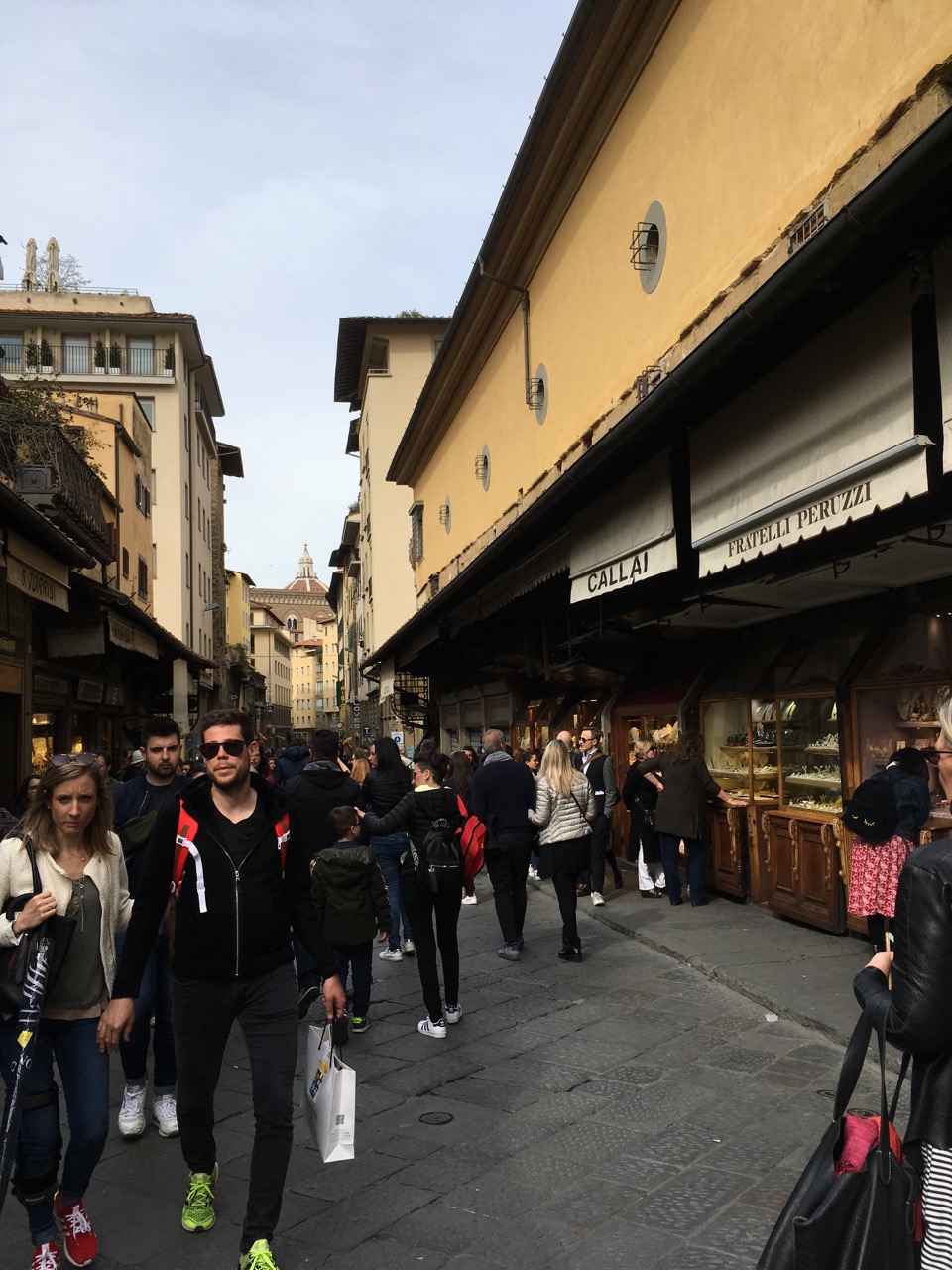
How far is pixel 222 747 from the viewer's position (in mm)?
3475

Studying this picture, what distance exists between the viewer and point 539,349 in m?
14.0

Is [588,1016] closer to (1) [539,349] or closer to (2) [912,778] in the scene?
(2) [912,778]

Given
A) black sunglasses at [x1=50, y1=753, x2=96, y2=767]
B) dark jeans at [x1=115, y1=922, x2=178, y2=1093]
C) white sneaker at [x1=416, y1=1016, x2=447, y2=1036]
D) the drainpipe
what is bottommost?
white sneaker at [x1=416, y1=1016, x2=447, y2=1036]

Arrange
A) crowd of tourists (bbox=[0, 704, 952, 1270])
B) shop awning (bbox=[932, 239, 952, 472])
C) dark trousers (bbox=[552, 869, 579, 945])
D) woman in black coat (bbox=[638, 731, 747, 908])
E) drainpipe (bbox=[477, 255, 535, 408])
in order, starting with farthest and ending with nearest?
drainpipe (bbox=[477, 255, 535, 408])
woman in black coat (bbox=[638, 731, 747, 908])
dark trousers (bbox=[552, 869, 579, 945])
shop awning (bbox=[932, 239, 952, 472])
crowd of tourists (bbox=[0, 704, 952, 1270])

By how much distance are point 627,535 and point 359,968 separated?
3.66m

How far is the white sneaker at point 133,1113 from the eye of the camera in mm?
4566

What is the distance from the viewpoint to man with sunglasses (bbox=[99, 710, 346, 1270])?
341 cm

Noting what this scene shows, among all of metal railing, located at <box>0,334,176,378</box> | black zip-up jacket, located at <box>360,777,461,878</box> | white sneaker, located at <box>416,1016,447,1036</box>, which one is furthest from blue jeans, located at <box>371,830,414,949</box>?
metal railing, located at <box>0,334,176,378</box>

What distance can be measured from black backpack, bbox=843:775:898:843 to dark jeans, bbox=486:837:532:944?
8.63ft

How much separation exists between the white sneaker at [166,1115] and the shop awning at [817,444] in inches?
159

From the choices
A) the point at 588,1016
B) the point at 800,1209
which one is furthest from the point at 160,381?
the point at 800,1209

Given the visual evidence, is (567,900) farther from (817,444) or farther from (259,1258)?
(259,1258)

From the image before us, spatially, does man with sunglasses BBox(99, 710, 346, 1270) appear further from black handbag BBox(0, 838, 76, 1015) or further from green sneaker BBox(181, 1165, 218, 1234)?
black handbag BBox(0, 838, 76, 1015)

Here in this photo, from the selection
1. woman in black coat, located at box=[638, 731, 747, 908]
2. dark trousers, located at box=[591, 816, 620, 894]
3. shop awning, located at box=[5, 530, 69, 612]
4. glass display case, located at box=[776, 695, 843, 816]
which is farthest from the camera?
dark trousers, located at box=[591, 816, 620, 894]
